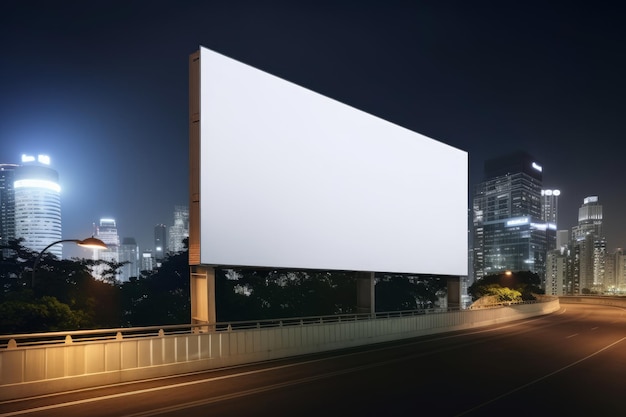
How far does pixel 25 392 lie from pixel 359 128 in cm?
2204

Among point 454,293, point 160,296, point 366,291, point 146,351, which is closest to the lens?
point 146,351

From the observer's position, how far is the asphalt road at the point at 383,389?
456 inches

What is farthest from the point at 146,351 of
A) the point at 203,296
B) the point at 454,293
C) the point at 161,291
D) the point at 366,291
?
the point at 161,291

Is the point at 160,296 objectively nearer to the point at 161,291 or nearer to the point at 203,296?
the point at 161,291

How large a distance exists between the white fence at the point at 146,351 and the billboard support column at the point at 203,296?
1390 millimetres

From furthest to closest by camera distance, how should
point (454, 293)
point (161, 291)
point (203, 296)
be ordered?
point (161, 291) < point (454, 293) < point (203, 296)

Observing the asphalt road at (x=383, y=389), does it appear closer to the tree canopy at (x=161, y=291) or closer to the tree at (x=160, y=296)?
the tree canopy at (x=161, y=291)

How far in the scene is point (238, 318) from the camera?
48.3 metres

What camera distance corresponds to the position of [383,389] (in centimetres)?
1405

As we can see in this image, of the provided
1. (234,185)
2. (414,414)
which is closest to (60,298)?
(234,185)

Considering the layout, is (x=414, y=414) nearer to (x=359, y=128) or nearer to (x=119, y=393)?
(x=119, y=393)

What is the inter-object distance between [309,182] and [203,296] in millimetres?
8555

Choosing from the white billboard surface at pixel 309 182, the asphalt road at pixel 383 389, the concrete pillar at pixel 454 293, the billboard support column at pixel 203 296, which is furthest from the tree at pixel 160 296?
the asphalt road at pixel 383 389

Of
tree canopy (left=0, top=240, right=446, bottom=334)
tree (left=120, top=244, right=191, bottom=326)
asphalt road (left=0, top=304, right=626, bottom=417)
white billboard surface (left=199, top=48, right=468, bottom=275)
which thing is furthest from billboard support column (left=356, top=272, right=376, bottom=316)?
tree (left=120, top=244, right=191, bottom=326)
